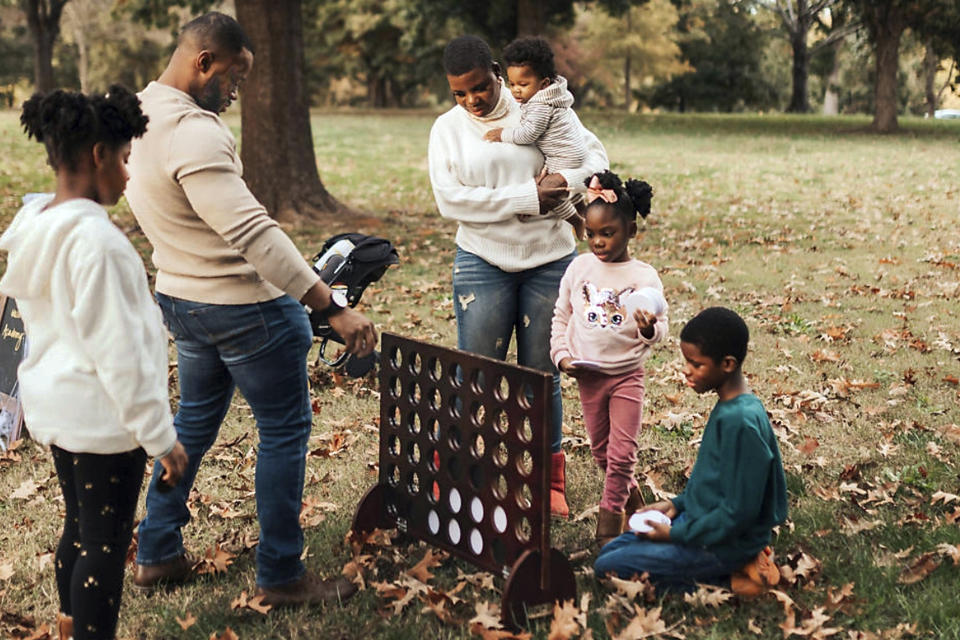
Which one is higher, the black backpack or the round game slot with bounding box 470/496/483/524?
the black backpack

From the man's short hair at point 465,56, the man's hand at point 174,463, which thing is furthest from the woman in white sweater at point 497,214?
the man's hand at point 174,463

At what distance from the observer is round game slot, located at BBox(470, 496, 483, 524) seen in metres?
3.83

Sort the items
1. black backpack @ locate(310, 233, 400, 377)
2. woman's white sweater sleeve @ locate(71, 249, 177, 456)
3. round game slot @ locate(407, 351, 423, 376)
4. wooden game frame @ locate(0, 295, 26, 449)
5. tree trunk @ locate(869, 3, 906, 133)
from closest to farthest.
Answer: woman's white sweater sleeve @ locate(71, 249, 177, 456)
round game slot @ locate(407, 351, 423, 376)
black backpack @ locate(310, 233, 400, 377)
wooden game frame @ locate(0, 295, 26, 449)
tree trunk @ locate(869, 3, 906, 133)

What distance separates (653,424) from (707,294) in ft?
12.2

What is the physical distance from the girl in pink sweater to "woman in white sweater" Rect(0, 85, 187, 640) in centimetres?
178

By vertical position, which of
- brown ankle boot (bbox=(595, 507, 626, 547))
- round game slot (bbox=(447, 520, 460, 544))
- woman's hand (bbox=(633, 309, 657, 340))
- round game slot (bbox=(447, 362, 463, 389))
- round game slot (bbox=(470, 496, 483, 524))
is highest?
woman's hand (bbox=(633, 309, 657, 340))

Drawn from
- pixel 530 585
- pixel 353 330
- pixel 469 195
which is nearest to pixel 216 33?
pixel 353 330

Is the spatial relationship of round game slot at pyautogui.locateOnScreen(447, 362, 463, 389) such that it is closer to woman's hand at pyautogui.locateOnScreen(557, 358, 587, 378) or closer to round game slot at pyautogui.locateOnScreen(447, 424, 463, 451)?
round game slot at pyautogui.locateOnScreen(447, 424, 463, 451)

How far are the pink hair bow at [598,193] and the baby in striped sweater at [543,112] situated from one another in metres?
0.28

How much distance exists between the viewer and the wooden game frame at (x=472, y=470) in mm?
3523

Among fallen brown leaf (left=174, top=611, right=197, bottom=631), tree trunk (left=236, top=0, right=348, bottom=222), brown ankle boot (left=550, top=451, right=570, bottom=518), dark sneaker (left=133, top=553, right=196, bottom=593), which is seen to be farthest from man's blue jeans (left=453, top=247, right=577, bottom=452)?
tree trunk (left=236, top=0, right=348, bottom=222)

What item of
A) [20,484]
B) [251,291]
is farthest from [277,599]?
[20,484]

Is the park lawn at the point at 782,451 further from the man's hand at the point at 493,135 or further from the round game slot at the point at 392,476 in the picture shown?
the man's hand at the point at 493,135

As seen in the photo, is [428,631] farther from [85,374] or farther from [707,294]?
[707,294]
